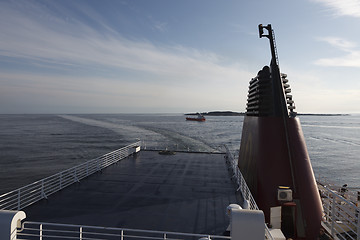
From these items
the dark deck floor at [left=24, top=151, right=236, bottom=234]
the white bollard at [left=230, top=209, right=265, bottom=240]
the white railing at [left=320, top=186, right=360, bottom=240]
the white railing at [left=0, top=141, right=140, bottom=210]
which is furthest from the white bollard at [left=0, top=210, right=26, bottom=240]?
the white railing at [left=320, top=186, right=360, bottom=240]

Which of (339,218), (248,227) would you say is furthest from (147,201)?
(339,218)

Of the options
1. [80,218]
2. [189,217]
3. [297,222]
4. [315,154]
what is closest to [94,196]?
[80,218]

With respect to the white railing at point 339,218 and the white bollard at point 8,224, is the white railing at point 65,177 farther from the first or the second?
the white railing at point 339,218

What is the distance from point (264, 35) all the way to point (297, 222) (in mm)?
7521

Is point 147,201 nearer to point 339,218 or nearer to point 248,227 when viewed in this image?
point 248,227

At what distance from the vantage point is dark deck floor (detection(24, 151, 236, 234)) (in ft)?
24.1

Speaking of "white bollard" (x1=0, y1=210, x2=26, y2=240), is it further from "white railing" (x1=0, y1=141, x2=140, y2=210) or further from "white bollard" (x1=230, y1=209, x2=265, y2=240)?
"white bollard" (x1=230, y1=209, x2=265, y2=240)

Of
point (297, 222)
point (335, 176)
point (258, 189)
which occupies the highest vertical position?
point (258, 189)

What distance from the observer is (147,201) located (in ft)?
29.7

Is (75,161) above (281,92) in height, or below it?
below

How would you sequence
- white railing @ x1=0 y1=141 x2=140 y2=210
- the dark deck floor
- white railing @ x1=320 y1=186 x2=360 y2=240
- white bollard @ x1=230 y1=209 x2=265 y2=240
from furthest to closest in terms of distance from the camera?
white railing @ x1=0 y1=141 x2=140 y2=210, the dark deck floor, white railing @ x1=320 y1=186 x2=360 y2=240, white bollard @ x1=230 y1=209 x2=265 y2=240

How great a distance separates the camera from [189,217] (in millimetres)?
7707

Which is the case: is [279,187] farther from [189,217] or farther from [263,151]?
[189,217]

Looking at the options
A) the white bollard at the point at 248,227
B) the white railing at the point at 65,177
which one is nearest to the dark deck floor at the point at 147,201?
the white railing at the point at 65,177
